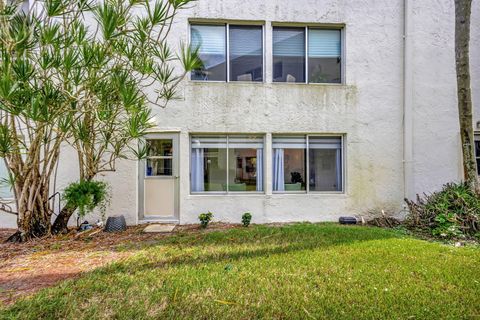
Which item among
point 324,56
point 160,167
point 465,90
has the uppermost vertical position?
point 324,56

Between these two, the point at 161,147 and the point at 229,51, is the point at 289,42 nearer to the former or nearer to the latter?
the point at 229,51

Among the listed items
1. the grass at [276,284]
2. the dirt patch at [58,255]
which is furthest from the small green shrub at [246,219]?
the grass at [276,284]

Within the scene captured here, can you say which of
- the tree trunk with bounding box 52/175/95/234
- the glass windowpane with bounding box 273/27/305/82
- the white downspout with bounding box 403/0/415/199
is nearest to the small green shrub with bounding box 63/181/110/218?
the tree trunk with bounding box 52/175/95/234

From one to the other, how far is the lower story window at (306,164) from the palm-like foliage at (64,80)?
3676 mm

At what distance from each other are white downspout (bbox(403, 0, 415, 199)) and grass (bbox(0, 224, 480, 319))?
280cm

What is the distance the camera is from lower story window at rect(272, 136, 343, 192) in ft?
26.4

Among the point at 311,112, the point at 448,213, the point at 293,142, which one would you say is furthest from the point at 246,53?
the point at 448,213

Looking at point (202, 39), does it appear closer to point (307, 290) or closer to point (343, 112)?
point (343, 112)

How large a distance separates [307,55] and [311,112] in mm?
1650

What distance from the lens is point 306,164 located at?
8.08 m

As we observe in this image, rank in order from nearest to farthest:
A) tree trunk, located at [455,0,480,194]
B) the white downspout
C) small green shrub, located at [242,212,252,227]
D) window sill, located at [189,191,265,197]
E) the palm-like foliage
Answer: the palm-like foliage
tree trunk, located at [455,0,480,194]
small green shrub, located at [242,212,252,227]
window sill, located at [189,191,265,197]
the white downspout

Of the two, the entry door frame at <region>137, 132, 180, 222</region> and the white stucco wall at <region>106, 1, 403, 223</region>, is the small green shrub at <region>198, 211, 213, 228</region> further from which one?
the entry door frame at <region>137, 132, 180, 222</region>

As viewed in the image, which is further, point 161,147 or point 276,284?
point 161,147

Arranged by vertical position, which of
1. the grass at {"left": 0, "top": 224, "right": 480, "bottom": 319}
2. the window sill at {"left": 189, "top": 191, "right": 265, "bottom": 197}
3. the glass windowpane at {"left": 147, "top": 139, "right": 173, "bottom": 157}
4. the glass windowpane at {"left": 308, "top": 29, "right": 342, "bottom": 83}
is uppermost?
the glass windowpane at {"left": 308, "top": 29, "right": 342, "bottom": 83}
